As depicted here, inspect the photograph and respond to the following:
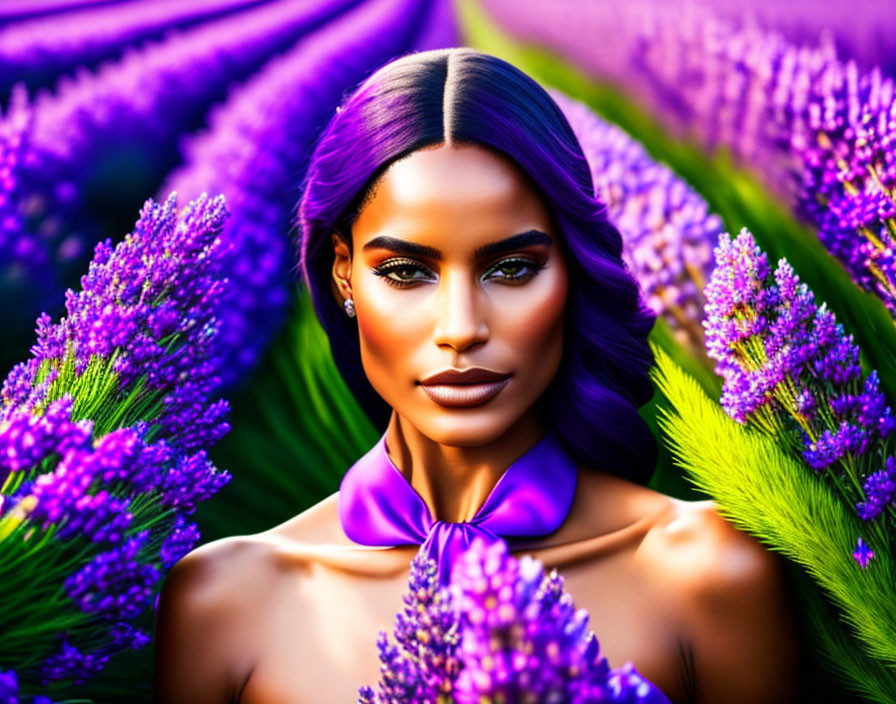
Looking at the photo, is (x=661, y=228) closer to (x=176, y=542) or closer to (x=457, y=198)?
(x=457, y=198)

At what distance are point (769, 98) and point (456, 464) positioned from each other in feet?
2.50

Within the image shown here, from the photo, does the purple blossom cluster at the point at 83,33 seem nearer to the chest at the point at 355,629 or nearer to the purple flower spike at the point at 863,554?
the chest at the point at 355,629

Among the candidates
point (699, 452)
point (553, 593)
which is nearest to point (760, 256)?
point (699, 452)

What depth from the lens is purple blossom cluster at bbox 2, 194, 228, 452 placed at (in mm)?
1449

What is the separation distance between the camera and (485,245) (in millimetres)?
1476

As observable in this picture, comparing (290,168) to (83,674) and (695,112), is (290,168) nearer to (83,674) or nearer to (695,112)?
(695,112)

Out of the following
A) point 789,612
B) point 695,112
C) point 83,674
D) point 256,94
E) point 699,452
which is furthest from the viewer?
point 256,94

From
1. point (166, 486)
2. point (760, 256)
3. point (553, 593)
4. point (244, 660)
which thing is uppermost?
point (760, 256)

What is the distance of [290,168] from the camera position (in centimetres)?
209

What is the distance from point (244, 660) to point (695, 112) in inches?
45.9

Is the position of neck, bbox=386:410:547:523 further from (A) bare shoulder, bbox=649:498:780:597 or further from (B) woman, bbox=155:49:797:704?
(A) bare shoulder, bbox=649:498:780:597

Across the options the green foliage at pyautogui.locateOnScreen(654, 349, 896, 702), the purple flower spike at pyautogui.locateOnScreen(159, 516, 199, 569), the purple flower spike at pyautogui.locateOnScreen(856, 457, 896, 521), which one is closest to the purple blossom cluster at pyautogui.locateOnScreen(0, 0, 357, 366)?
the purple flower spike at pyautogui.locateOnScreen(159, 516, 199, 569)

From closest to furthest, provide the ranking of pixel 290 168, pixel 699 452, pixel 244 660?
pixel 699 452 < pixel 244 660 < pixel 290 168

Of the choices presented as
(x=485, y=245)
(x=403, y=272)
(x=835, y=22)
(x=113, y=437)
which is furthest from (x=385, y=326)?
(x=835, y=22)
